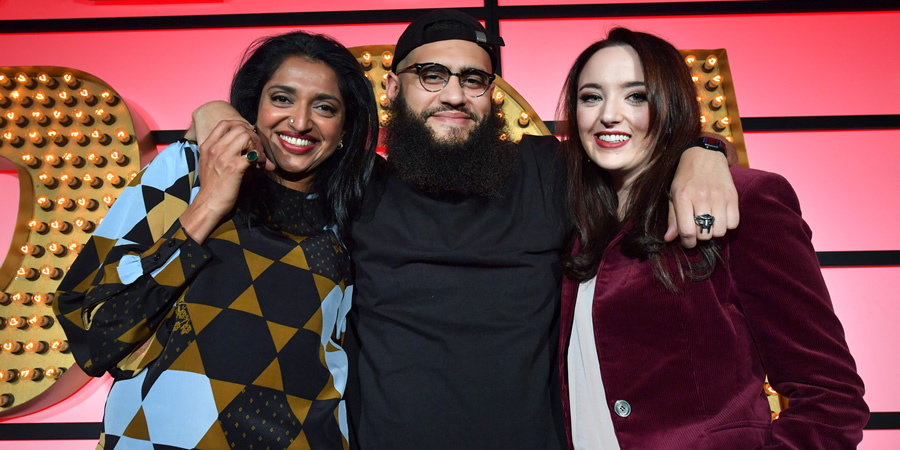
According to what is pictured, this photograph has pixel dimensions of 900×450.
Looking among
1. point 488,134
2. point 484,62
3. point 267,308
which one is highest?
point 484,62

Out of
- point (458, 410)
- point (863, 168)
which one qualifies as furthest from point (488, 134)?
point (863, 168)

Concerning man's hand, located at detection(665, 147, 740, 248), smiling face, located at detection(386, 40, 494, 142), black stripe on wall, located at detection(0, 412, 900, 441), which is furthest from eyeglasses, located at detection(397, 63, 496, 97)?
black stripe on wall, located at detection(0, 412, 900, 441)

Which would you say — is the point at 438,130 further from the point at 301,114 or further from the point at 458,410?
the point at 458,410

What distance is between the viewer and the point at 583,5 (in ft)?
9.64

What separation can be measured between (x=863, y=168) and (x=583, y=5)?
70.1 inches

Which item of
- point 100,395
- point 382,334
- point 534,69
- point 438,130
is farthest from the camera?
point 534,69

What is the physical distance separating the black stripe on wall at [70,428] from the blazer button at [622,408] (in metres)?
2.04

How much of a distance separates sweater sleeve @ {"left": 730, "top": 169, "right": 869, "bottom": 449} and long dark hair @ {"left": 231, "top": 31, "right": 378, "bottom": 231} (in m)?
1.31

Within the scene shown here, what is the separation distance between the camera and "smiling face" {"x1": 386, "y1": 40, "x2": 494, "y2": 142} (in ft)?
6.77

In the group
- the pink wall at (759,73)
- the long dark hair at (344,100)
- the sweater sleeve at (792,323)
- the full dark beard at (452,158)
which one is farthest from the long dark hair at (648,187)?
the pink wall at (759,73)

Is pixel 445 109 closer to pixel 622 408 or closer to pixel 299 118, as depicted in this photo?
pixel 299 118

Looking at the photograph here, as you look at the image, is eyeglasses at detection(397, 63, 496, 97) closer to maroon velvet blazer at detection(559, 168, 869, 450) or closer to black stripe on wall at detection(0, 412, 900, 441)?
maroon velvet blazer at detection(559, 168, 869, 450)

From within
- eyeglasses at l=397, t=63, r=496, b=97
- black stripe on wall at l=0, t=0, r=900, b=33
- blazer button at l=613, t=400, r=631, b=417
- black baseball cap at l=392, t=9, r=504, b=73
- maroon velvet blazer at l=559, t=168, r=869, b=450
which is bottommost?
blazer button at l=613, t=400, r=631, b=417

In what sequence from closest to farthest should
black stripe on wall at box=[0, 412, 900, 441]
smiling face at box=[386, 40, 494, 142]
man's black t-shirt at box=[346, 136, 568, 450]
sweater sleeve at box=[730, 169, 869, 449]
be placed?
sweater sleeve at box=[730, 169, 869, 449], man's black t-shirt at box=[346, 136, 568, 450], smiling face at box=[386, 40, 494, 142], black stripe on wall at box=[0, 412, 900, 441]
